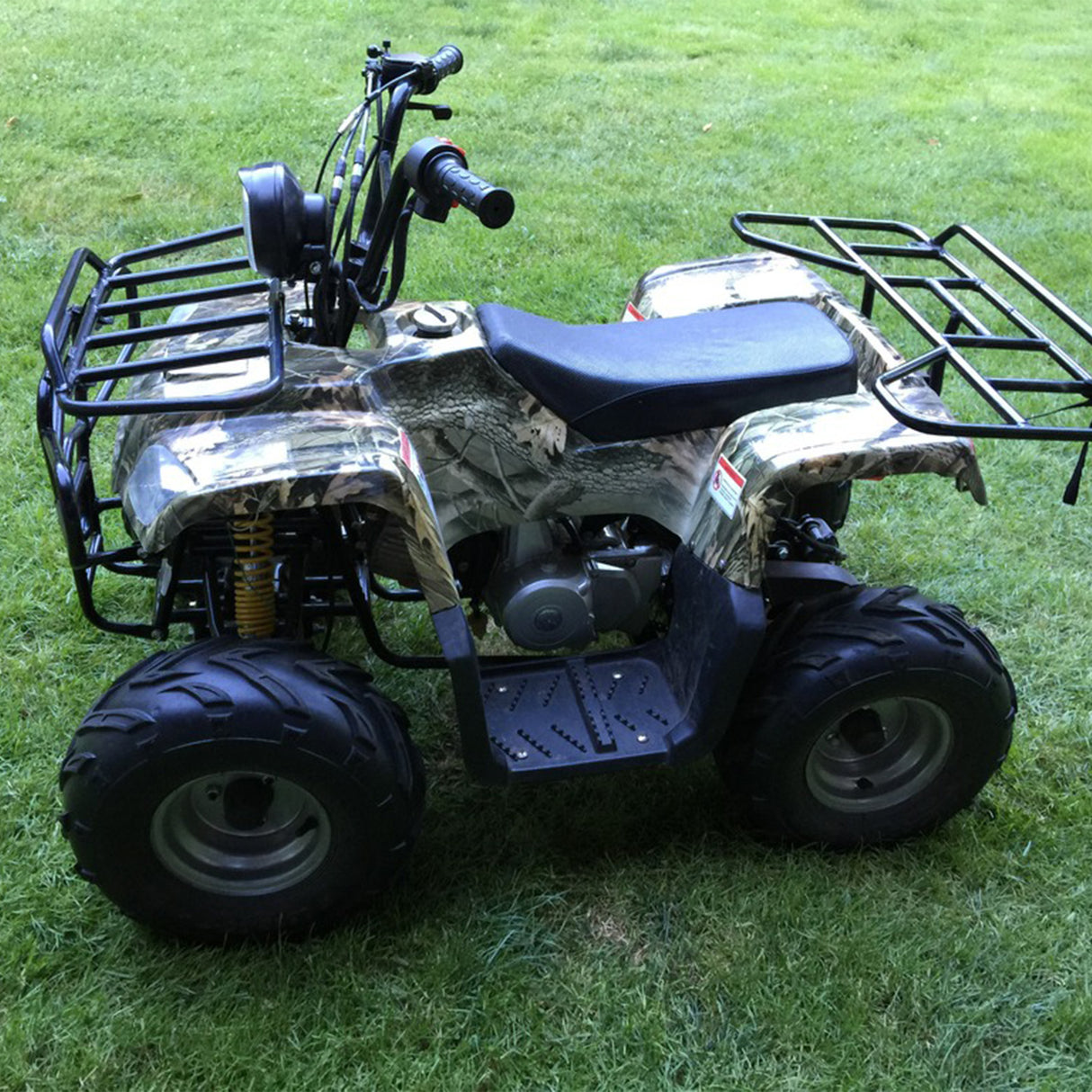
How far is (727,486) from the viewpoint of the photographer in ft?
8.69

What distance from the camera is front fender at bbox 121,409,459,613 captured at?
2.31 metres

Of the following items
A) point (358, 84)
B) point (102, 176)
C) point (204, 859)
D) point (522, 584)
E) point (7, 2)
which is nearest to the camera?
point (204, 859)

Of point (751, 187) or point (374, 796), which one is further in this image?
point (751, 187)

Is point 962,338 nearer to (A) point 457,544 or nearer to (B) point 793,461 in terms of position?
(B) point 793,461

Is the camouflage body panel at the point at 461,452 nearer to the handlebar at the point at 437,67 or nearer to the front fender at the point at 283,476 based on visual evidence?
the front fender at the point at 283,476

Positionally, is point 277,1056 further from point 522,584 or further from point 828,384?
point 828,384

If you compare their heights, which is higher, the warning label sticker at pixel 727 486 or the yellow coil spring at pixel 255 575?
the warning label sticker at pixel 727 486

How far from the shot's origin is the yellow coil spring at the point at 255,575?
2.61 m

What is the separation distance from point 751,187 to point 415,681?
4493mm

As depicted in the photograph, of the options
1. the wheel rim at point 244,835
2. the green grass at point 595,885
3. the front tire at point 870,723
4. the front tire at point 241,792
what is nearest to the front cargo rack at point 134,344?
the front tire at point 241,792

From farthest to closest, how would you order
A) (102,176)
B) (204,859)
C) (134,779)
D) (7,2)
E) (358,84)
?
1. (7,2)
2. (358,84)
3. (102,176)
4. (204,859)
5. (134,779)

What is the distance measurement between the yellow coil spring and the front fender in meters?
0.20

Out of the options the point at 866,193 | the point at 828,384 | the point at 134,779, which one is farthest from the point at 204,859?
the point at 866,193

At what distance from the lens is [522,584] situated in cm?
288
